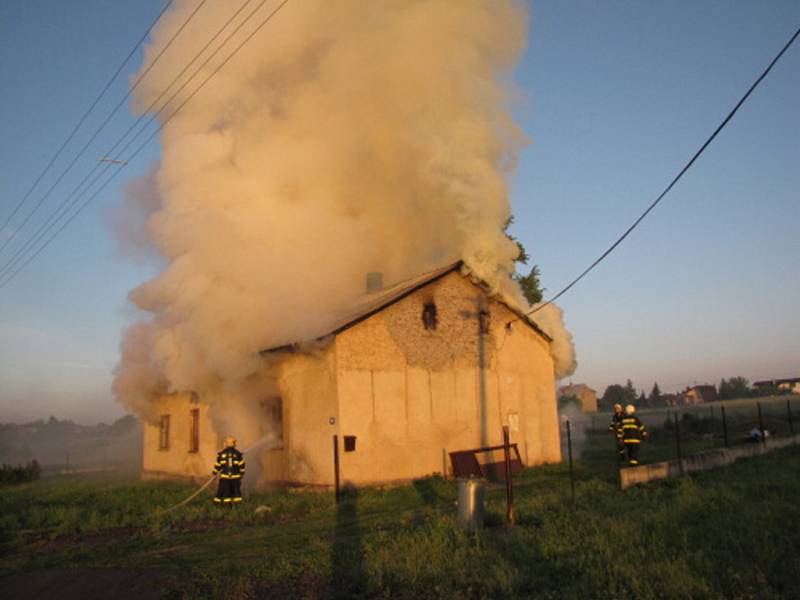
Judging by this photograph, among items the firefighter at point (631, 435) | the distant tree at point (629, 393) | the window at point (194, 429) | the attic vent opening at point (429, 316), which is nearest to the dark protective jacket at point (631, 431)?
the firefighter at point (631, 435)

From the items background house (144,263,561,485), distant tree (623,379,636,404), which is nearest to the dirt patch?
background house (144,263,561,485)

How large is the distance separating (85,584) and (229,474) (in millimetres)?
6529

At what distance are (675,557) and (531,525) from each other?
2.82 meters

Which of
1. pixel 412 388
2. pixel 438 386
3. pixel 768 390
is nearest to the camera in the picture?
pixel 412 388

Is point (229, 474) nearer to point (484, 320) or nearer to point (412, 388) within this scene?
point (412, 388)

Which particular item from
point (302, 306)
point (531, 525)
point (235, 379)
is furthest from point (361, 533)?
point (302, 306)

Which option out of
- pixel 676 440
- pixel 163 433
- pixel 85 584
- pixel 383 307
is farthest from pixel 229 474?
pixel 676 440

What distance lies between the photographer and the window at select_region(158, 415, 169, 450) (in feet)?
80.5

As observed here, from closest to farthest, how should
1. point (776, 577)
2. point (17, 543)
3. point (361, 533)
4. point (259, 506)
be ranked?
1. point (776, 577)
2. point (361, 533)
3. point (17, 543)
4. point (259, 506)

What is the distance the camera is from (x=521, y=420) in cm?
1967

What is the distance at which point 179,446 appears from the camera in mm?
23344

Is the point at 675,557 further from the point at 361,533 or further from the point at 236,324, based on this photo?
the point at 236,324

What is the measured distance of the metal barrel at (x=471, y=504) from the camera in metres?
9.55

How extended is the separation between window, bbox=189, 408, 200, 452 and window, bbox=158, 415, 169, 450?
7.82ft
